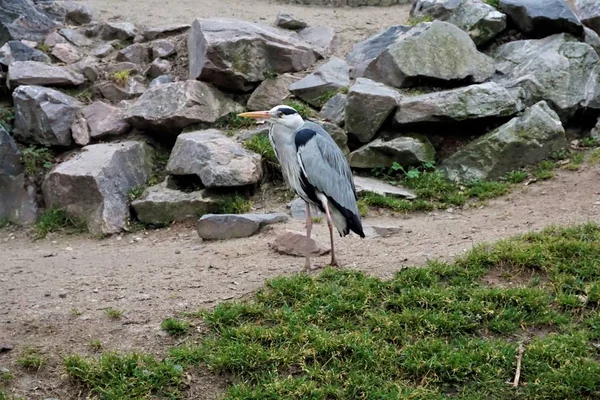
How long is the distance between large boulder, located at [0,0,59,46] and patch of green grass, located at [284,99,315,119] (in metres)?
3.77

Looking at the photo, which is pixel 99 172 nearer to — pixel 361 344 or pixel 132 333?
pixel 132 333

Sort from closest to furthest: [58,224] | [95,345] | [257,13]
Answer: [95,345], [58,224], [257,13]

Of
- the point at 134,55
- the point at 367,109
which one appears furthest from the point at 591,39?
the point at 134,55

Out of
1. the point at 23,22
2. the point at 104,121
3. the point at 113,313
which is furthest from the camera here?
the point at 23,22

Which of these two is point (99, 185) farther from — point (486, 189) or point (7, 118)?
point (486, 189)

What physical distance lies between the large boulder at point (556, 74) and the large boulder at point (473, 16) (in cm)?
46

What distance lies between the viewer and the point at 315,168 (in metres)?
5.75

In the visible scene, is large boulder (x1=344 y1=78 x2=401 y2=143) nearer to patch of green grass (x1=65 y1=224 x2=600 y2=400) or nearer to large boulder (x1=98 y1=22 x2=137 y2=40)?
patch of green grass (x1=65 y1=224 x2=600 y2=400)

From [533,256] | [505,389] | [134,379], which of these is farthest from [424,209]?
[134,379]

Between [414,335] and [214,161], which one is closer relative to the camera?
[414,335]

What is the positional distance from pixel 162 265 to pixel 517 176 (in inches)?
155

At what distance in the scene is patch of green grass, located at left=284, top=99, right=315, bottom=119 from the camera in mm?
8773

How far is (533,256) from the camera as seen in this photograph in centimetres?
542

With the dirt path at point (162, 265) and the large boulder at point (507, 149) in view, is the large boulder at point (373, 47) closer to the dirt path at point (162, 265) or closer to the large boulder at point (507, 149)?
the large boulder at point (507, 149)
